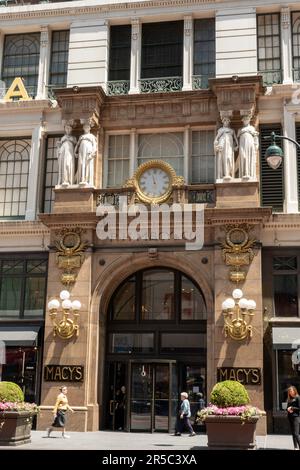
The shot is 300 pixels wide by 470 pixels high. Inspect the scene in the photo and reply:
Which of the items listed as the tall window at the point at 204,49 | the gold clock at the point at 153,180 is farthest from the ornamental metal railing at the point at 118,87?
the gold clock at the point at 153,180

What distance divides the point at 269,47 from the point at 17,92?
34.8 feet

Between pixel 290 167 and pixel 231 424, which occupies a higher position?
pixel 290 167

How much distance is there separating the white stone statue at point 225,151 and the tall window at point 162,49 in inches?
155

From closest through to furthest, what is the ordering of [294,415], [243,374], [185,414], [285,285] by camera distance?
[294,415] → [185,414] → [243,374] → [285,285]

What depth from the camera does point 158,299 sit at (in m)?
24.8

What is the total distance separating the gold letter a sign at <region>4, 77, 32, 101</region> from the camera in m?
27.0

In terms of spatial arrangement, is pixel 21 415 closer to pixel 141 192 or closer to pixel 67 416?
pixel 67 416

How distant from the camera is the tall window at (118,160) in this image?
25.7 metres

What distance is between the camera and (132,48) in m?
26.7

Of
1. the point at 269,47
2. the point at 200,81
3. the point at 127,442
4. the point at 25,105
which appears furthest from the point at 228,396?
the point at 25,105

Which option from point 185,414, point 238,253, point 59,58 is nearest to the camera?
point 185,414

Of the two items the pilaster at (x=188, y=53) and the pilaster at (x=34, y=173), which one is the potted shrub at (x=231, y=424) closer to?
the pilaster at (x=34, y=173)

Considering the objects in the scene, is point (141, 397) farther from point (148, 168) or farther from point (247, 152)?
point (247, 152)

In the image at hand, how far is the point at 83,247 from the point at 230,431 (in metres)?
9.88
